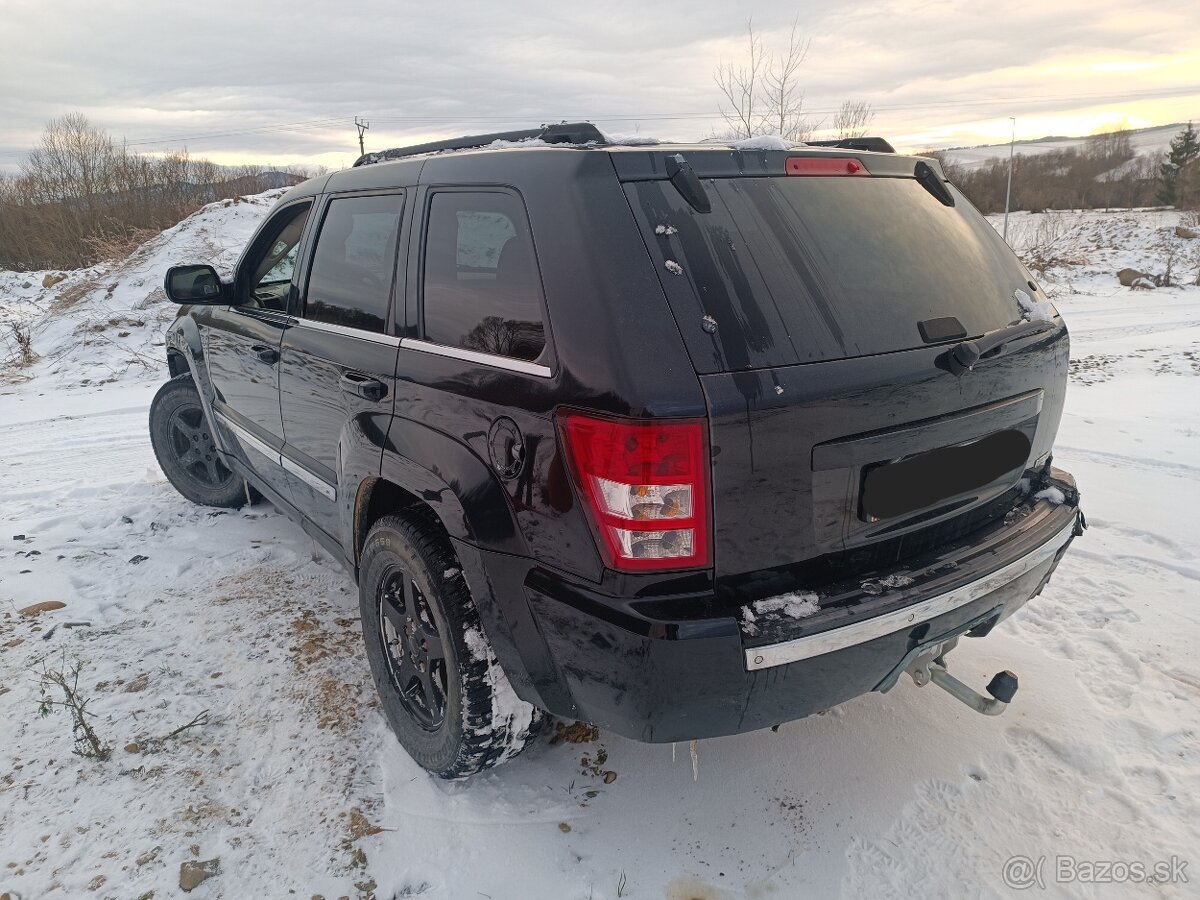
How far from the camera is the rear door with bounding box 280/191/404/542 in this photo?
2371 mm

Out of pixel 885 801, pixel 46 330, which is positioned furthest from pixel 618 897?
pixel 46 330

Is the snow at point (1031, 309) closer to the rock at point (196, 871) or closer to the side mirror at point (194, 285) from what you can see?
the rock at point (196, 871)

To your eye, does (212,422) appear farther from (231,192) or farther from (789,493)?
(231,192)

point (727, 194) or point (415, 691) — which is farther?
point (415, 691)

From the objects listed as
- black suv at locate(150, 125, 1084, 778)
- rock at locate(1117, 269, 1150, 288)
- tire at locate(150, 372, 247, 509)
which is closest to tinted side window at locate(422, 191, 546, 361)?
black suv at locate(150, 125, 1084, 778)

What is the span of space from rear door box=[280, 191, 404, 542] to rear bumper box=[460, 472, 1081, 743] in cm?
73

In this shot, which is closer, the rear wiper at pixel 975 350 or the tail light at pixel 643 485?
the tail light at pixel 643 485

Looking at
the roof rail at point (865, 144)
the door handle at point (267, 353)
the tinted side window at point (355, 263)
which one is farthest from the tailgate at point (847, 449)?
the door handle at point (267, 353)

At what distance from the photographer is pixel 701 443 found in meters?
1.57

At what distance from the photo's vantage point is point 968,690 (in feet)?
6.96

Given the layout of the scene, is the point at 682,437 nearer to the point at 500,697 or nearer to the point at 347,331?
the point at 500,697

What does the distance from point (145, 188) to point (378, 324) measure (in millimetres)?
30338

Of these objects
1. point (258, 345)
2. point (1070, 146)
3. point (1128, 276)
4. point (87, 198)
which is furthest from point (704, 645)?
point (1070, 146)

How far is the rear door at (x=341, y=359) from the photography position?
2.37m
